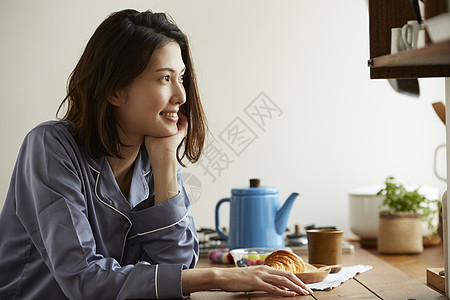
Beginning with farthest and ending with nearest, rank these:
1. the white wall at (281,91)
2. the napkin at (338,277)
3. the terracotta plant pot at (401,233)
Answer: the white wall at (281,91) < the terracotta plant pot at (401,233) < the napkin at (338,277)

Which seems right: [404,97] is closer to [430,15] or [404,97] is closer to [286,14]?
[286,14]

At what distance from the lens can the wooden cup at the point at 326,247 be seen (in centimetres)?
158

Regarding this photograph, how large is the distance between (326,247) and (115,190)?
56cm

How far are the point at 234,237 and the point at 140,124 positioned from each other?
0.54 meters

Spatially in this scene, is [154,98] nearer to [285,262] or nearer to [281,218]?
[285,262]

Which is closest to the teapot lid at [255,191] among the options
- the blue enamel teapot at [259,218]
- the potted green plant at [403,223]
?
the blue enamel teapot at [259,218]

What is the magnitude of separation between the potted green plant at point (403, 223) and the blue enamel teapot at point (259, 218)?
1.57ft

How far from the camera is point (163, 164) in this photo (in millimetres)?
1578

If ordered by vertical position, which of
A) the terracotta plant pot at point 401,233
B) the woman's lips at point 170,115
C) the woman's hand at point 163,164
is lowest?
the terracotta plant pot at point 401,233

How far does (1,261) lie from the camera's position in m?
1.44

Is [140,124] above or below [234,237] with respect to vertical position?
above

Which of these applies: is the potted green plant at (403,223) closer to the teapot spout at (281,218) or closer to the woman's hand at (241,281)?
the teapot spout at (281,218)

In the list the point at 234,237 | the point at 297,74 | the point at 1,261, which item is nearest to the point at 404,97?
the point at 297,74

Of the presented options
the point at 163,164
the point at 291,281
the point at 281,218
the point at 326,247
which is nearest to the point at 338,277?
the point at 326,247
